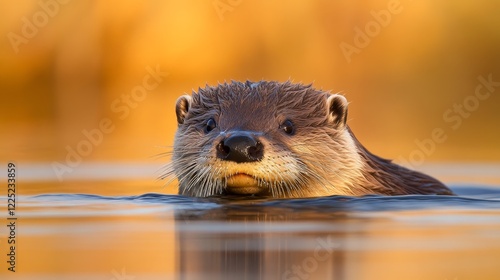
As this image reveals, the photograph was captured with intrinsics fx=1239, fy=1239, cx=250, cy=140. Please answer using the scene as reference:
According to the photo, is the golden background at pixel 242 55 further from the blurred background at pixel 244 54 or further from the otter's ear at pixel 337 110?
the otter's ear at pixel 337 110

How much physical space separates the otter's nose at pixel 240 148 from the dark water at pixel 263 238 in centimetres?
37

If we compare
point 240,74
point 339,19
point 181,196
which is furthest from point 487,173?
point 339,19

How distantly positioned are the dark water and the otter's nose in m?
0.37

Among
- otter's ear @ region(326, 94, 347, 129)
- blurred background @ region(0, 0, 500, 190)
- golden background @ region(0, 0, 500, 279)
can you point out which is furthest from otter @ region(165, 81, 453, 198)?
blurred background @ region(0, 0, 500, 190)

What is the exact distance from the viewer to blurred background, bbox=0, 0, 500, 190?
23.3 metres

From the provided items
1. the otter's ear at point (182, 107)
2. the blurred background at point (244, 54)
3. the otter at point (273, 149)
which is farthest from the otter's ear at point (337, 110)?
the blurred background at point (244, 54)

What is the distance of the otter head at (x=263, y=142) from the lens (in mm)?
7965

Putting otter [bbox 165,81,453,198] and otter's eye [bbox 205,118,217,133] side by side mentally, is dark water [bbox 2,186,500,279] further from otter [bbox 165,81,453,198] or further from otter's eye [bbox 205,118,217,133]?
otter's eye [bbox 205,118,217,133]

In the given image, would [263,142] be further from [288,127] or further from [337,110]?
[337,110]

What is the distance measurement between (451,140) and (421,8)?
825cm

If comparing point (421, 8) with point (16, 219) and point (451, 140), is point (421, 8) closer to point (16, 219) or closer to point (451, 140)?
point (451, 140)

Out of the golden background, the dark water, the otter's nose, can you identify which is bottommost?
the dark water

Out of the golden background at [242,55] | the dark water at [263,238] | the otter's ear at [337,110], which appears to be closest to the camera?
the dark water at [263,238]

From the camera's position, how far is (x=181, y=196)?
9.02m
